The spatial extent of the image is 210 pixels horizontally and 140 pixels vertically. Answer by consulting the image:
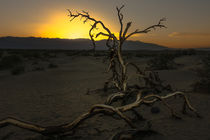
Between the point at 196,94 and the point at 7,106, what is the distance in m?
6.14

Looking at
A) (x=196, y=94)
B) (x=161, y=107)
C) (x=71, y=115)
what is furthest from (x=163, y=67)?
(x=71, y=115)

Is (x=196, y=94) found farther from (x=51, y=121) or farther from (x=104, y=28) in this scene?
(x=51, y=121)

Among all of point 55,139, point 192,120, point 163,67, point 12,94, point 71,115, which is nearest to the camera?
point 55,139

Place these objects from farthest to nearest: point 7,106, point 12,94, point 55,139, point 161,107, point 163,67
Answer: point 163,67, point 12,94, point 7,106, point 161,107, point 55,139

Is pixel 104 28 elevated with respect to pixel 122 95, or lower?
elevated

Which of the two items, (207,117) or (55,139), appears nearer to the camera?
(55,139)

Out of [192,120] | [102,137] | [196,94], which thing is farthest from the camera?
[196,94]

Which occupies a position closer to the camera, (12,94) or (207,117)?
(207,117)

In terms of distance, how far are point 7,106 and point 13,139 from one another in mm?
2276

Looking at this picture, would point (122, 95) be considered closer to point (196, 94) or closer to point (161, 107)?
point (161, 107)

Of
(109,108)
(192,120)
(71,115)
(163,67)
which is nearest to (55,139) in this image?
(109,108)

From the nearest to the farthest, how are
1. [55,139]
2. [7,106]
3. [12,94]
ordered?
[55,139]
[7,106]
[12,94]

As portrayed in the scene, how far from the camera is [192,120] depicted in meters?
3.41

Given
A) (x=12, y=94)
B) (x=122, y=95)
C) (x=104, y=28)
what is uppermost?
(x=104, y=28)
